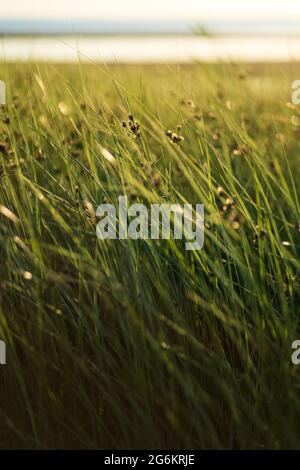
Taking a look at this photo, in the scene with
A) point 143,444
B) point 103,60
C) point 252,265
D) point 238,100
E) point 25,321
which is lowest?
point 143,444

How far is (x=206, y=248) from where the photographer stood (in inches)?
85.3

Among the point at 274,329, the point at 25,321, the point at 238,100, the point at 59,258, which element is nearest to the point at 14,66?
the point at 238,100

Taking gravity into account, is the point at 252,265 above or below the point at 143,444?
above

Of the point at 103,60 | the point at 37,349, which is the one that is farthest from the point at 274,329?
the point at 103,60

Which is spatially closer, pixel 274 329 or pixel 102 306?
pixel 274 329

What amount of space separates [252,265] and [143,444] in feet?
1.99

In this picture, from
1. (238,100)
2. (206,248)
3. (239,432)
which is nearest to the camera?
(239,432)

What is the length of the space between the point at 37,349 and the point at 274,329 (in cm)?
61

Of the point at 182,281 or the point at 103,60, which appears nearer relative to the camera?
the point at 182,281

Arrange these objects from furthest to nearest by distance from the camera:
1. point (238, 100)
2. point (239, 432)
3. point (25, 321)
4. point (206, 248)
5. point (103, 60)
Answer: point (238, 100) → point (103, 60) → point (206, 248) → point (25, 321) → point (239, 432)

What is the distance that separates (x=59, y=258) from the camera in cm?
224

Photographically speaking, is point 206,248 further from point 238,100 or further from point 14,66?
point 14,66

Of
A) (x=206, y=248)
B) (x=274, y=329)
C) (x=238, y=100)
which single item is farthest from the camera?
(x=238, y=100)

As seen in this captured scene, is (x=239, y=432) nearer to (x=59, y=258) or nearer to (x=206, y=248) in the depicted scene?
(x=206, y=248)
